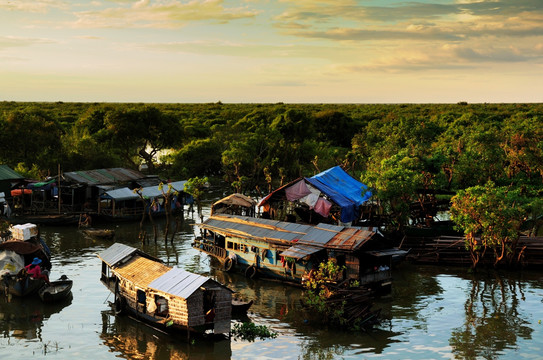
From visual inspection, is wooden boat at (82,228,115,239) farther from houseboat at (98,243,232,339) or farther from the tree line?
houseboat at (98,243,232,339)

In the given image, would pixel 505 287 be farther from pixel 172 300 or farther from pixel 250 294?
pixel 172 300

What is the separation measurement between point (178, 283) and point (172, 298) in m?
0.68

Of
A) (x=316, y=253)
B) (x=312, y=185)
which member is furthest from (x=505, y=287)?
(x=312, y=185)

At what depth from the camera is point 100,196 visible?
164 ft

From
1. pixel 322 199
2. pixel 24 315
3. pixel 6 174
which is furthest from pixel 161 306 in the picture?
pixel 6 174

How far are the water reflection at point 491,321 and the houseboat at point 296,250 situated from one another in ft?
15.2

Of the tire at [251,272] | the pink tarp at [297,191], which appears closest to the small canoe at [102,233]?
the pink tarp at [297,191]

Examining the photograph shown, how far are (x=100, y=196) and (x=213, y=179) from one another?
22.6m

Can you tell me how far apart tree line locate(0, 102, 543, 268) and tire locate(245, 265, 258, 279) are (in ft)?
31.8

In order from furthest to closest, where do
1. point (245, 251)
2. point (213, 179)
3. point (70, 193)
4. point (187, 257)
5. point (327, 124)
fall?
point (327, 124)
point (213, 179)
point (70, 193)
point (187, 257)
point (245, 251)

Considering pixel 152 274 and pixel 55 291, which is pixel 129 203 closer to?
pixel 55 291

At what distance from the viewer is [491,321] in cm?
2783

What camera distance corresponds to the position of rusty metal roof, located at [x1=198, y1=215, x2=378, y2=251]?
30684mm

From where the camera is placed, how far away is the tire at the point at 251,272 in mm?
34094
